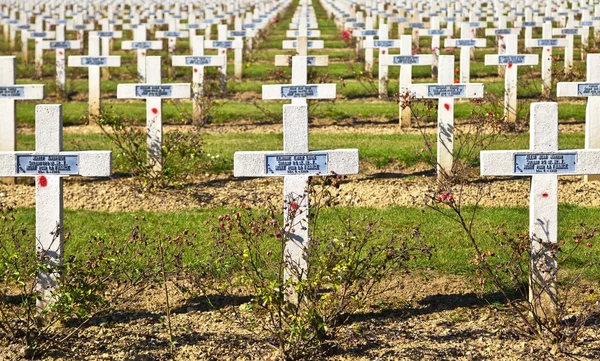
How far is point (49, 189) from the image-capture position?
23.6 feet

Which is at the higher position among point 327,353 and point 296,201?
point 296,201

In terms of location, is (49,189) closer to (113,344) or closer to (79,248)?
(113,344)

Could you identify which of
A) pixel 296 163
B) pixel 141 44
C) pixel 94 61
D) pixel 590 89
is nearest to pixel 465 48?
pixel 141 44

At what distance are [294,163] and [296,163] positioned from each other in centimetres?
1

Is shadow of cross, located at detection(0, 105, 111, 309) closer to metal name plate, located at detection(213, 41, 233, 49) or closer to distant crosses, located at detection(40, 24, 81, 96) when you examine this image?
distant crosses, located at detection(40, 24, 81, 96)

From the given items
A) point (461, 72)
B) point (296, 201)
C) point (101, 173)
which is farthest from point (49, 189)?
point (461, 72)

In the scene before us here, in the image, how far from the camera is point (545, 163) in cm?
698

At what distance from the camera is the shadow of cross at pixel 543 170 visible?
22.5ft

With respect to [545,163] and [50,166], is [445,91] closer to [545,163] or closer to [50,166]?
[545,163]

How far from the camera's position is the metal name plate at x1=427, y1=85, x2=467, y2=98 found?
11125mm

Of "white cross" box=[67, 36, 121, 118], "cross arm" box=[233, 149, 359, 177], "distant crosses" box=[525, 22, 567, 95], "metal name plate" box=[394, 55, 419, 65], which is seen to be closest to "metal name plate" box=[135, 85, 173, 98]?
"white cross" box=[67, 36, 121, 118]

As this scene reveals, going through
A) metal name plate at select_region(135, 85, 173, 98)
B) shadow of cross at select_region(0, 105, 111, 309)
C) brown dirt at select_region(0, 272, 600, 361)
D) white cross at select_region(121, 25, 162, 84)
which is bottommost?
brown dirt at select_region(0, 272, 600, 361)

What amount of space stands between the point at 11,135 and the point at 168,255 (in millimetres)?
3355

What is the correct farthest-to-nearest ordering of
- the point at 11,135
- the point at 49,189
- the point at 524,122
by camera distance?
the point at 524,122 → the point at 11,135 → the point at 49,189
